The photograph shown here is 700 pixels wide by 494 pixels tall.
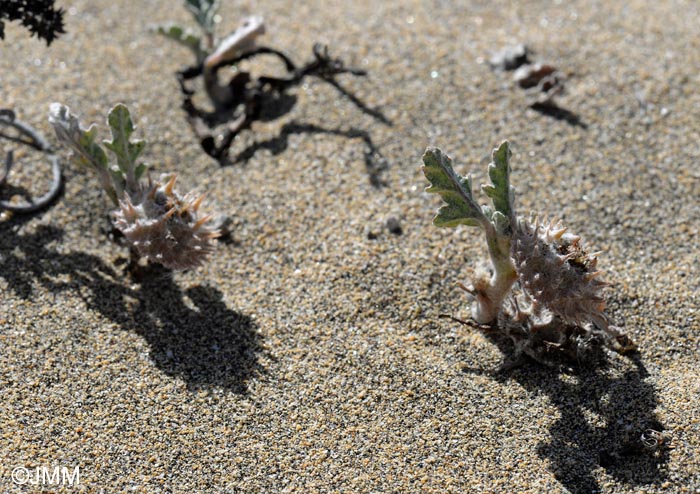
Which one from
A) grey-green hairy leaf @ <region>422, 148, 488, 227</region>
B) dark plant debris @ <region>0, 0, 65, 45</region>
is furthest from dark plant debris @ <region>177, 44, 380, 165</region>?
grey-green hairy leaf @ <region>422, 148, 488, 227</region>

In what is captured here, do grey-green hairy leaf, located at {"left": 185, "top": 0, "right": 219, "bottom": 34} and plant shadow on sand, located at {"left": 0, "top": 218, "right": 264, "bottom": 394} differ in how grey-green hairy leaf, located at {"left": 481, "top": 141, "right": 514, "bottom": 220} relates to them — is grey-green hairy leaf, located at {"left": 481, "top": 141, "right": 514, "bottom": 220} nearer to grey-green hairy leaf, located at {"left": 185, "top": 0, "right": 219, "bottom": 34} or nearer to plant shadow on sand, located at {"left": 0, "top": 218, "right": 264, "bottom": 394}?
plant shadow on sand, located at {"left": 0, "top": 218, "right": 264, "bottom": 394}

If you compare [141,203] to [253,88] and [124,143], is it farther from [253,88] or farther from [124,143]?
[253,88]

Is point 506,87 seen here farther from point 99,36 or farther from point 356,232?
point 99,36

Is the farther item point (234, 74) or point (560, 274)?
point (234, 74)

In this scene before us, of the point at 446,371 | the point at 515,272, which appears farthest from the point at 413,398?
the point at 515,272

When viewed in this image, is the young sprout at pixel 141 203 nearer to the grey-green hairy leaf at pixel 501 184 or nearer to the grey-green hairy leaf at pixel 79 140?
the grey-green hairy leaf at pixel 79 140

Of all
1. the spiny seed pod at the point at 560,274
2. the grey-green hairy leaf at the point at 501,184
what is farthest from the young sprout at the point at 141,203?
the spiny seed pod at the point at 560,274

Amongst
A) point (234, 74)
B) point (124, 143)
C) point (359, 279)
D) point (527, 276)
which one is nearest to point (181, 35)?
point (234, 74)
